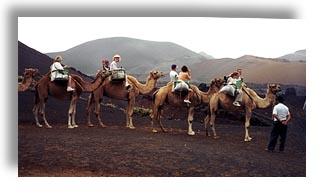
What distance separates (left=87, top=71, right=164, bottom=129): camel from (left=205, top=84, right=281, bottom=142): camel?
70cm

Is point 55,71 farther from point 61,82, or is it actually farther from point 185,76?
point 185,76

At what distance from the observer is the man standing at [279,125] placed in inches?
233

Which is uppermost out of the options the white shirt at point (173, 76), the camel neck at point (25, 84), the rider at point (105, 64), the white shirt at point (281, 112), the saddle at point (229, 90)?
the rider at point (105, 64)

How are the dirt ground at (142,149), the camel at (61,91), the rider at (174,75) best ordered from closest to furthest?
1. the dirt ground at (142,149)
2. the camel at (61,91)
3. the rider at (174,75)

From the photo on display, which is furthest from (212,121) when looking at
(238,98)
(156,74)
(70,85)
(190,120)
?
(70,85)

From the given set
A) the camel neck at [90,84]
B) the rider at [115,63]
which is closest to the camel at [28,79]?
the camel neck at [90,84]

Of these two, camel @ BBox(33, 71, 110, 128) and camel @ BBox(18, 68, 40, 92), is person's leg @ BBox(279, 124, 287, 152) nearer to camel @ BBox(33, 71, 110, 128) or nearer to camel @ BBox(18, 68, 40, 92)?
camel @ BBox(33, 71, 110, 128)

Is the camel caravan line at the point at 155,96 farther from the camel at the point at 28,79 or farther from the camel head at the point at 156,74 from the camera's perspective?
the camel at the point at 28,79

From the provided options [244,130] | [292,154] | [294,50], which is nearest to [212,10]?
[294,50]

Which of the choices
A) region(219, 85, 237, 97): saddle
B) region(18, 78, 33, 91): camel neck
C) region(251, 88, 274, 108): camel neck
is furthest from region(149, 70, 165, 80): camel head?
region(18, 78, 33, 91): camel neck

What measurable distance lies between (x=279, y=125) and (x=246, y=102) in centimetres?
45

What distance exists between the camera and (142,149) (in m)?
5.73

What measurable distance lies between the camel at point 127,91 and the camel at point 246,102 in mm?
703
